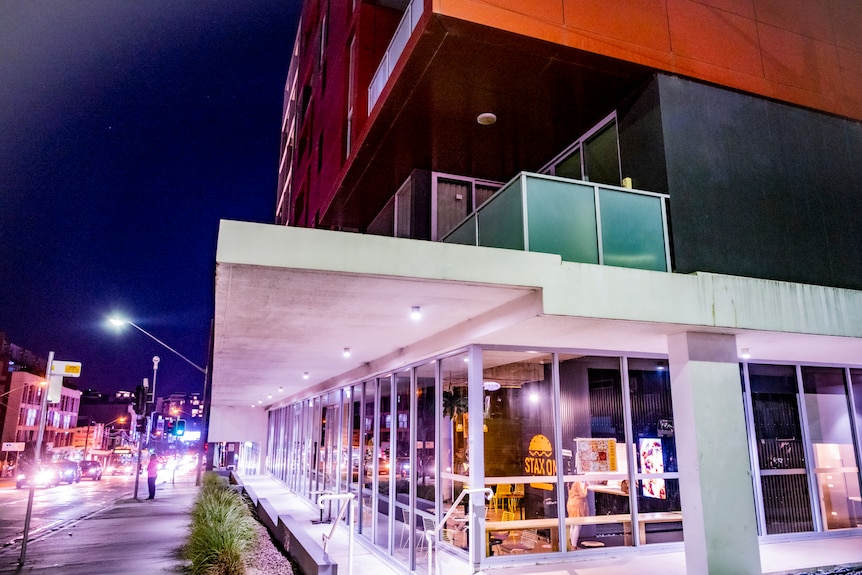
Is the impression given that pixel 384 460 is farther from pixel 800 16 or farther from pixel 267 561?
pixel 800 16

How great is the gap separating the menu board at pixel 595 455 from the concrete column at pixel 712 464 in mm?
1673

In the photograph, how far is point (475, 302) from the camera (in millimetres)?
6609

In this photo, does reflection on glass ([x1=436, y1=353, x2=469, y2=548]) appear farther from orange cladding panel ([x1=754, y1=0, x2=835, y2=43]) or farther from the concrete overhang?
orange cladding panel ([x1=754, y1=0, x2=835, y2=43])

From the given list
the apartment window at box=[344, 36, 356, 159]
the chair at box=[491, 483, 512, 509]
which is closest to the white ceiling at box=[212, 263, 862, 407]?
the chair at box=[491, 483, 512, 509]

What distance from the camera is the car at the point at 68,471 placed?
113 feet

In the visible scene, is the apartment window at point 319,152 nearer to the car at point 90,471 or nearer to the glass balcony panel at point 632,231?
the glass balcony panel at point 632,231

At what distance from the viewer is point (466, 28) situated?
7441mm

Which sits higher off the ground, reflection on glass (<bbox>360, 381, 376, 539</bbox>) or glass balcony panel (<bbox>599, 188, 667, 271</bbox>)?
glass balcony panel (<bbox>599, 188, 667, 271</bbox>)

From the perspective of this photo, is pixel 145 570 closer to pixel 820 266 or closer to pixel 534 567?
pixel 534 567

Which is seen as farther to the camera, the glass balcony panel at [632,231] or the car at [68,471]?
the car at [68,471]

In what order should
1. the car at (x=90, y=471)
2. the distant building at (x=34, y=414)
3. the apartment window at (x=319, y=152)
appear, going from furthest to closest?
the distant building at (x=34, y=414), the car at (x=90, y=471), the apartment window at (x=319, y=152)

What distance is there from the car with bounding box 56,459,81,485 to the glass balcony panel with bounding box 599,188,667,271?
3759 cm

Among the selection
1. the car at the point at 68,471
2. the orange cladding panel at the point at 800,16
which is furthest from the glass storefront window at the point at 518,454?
the car at the point at 68,471

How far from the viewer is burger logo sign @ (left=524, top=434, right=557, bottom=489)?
26.9 feet
